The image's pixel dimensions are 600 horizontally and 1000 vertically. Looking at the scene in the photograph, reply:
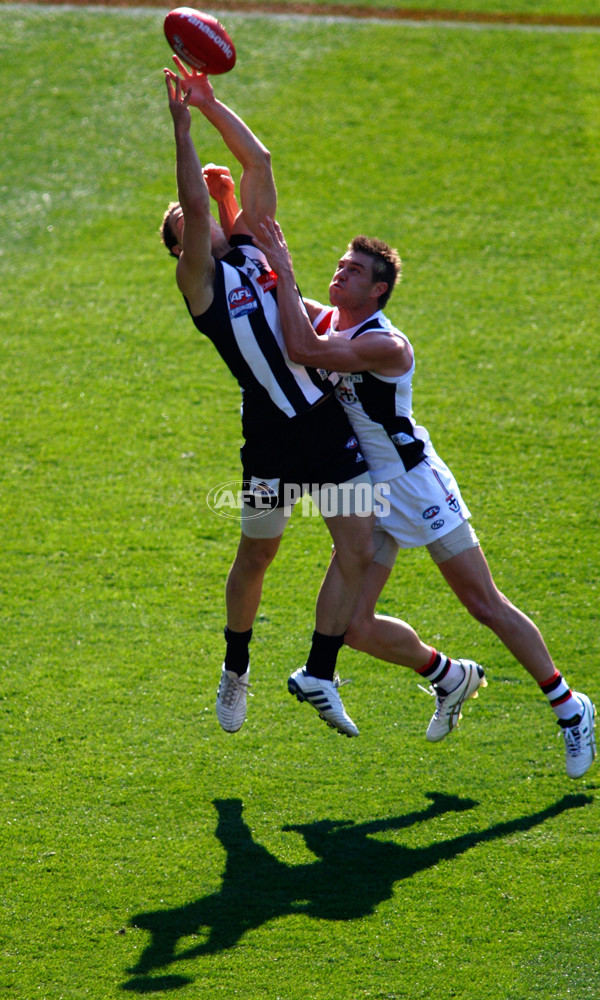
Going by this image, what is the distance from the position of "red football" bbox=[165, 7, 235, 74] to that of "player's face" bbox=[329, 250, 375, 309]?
89 centimetres

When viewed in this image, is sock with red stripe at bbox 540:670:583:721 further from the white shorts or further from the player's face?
the player's face

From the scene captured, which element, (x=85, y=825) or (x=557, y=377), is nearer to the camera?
(x=85, y=825)

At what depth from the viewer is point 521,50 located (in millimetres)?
11328

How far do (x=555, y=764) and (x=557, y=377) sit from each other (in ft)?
11.2

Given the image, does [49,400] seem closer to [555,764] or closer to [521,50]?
[555,764]

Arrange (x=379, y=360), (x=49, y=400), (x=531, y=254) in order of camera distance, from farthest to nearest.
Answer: (x=531, y=254), (x=49, y=400), (x=379, y=360)

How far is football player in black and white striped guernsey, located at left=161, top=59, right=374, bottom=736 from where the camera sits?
4.16 m

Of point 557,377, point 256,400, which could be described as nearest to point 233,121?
point 256,400

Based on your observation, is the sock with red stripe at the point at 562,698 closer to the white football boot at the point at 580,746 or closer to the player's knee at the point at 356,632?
the white football boot at the point at 580,746

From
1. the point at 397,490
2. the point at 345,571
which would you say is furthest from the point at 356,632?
the point at 397,490

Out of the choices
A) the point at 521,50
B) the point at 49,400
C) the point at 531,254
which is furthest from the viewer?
the point at 521,50

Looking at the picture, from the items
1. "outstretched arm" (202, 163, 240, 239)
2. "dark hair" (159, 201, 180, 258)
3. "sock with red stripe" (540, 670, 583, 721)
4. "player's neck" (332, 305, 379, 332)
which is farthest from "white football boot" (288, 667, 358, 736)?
"outstretched arm" (202, 163, 240, 239)

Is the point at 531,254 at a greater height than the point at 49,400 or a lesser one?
greater

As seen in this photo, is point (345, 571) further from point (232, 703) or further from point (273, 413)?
point (232, 703)
